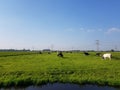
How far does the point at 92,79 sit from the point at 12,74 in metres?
10.1

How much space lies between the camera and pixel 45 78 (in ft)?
73.7

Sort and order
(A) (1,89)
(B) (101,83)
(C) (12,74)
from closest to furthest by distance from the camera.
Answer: (A) (1,89), (B) (101,83), (C) (12,74)

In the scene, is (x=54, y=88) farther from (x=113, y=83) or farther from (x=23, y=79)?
(x=113, y=83)

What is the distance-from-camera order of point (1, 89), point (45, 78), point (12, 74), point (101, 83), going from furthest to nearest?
point (12, 74) → point (45, 78) → point (101, 83) → point (1, 89)

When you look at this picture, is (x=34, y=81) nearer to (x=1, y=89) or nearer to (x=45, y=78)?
(x=45, y=78)

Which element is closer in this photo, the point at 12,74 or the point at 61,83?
the point at 61,83

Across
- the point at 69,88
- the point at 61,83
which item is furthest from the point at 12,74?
the point at 69,88

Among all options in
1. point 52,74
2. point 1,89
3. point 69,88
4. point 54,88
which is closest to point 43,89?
point 54,88

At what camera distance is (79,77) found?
22938 millimetres

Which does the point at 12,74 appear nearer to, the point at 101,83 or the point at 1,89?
the point at 1,89

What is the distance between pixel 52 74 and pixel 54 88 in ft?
18.5

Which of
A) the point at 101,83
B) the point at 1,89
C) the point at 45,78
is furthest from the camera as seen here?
the point at 45,78

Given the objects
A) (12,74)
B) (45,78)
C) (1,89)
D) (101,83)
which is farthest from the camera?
(12,74)

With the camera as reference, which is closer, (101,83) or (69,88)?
(69,88)
